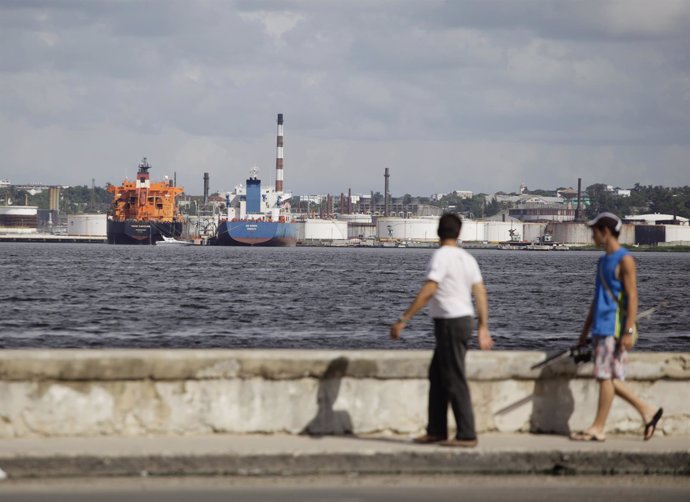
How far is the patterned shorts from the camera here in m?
8.26

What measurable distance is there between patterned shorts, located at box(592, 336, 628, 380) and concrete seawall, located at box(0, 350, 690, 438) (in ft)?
1.28

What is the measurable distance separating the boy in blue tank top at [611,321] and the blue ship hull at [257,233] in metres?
168

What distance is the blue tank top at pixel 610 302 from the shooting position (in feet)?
27.0

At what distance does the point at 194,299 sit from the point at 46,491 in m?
35.6

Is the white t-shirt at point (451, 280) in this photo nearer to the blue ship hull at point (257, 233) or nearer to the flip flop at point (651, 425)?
the flip flop at point (651, 425)

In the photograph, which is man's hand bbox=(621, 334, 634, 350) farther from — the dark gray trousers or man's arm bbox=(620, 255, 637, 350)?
the dark gray trousers

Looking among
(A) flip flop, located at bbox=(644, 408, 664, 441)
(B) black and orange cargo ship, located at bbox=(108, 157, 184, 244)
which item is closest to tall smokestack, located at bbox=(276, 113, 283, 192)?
(B) black and orange cargo ship, located at bbox=(108, 157, 184, 244)

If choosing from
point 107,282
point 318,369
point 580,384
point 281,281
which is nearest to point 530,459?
point 580,384

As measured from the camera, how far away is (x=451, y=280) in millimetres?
7984

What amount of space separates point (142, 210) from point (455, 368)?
166822 mm

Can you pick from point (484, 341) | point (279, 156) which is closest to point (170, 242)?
point (279, 156)

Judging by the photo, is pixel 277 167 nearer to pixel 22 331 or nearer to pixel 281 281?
pixel 281 281

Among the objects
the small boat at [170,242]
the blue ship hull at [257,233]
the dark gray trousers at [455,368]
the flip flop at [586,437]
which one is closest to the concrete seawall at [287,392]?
the flip flop at [586,437]

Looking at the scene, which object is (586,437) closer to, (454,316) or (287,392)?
(454,316)
